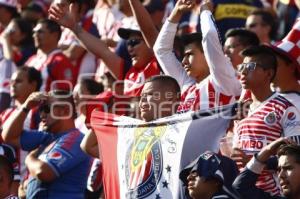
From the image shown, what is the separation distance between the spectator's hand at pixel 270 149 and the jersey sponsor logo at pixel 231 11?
4.88 meters

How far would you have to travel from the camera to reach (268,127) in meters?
8.76

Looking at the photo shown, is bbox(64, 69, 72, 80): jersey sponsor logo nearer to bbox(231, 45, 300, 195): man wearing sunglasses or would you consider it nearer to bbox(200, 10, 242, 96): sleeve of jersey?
bbox(200, 10, 242, 96): sleeve of jersey

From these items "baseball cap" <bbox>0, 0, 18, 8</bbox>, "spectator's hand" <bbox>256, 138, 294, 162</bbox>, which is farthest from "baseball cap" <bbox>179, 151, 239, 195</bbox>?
"baseball cap" <bbox>0, 0, 18, 8</bbox>

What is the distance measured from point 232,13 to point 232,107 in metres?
4.48

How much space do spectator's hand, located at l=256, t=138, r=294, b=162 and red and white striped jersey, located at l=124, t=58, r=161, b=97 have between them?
2.74 metres

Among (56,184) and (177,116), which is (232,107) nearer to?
(177,116)

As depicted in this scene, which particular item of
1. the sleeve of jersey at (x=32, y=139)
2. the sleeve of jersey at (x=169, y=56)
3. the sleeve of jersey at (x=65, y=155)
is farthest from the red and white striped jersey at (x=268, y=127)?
the sleeve of jersey at (x=32, y=139)

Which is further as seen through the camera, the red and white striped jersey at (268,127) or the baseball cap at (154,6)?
the baseball cap at (154,6)

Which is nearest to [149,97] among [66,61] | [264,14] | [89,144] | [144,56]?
[89,144]

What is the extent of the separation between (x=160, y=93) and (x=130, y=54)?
196 centimetres

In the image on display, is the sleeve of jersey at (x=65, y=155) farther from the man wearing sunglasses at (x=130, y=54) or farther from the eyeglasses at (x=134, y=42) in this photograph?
the eyeglasses at (x=134, y=42)

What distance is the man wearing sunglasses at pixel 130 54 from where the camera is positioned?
10.7 meters

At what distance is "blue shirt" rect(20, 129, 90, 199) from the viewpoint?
1018 cm

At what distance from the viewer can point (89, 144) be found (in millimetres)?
10062
